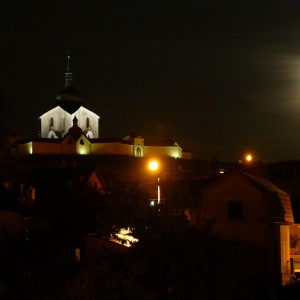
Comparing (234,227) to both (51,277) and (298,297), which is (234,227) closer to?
(298,297)

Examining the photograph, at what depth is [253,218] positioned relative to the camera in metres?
33.3

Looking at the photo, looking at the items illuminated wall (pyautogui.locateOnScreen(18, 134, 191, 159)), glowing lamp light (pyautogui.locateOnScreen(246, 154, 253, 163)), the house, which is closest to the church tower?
illuminated wall (pyautogui.locateOnScreen(18, 134, 191, 159))

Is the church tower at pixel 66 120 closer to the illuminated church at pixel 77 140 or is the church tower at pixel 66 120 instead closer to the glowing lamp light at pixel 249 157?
the illuminated church at pixel 77 140

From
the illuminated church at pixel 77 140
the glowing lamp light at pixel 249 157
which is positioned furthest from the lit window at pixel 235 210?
the illuminated church at pixel 77 140

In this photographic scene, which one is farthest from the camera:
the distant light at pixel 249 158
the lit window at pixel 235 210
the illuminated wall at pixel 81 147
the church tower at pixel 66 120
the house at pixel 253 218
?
the church tower at pixel 66 120

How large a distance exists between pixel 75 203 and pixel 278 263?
14849 mm

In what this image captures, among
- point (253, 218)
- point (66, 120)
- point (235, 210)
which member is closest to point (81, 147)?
point (66, 120)

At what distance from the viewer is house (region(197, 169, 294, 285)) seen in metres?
32.6

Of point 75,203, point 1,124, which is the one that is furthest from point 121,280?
point 75,203

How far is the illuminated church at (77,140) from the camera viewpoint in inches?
4995

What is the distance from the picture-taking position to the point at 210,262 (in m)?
19.7

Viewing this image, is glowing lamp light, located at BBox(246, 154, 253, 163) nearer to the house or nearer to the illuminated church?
the house

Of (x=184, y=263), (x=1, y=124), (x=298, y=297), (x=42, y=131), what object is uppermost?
(x=42, y=131)

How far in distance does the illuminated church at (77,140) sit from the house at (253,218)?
87548 millimetres
